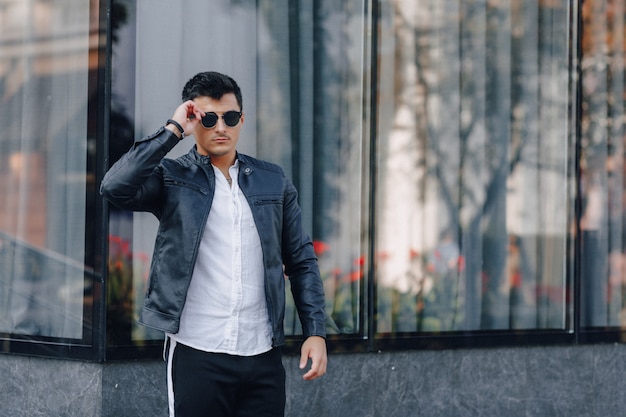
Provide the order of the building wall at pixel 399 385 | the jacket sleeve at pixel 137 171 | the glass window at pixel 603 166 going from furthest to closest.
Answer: the glass window at pixel 603 166, the building wall at pixel 399 385, the jacket sleeve at pixel 137 171

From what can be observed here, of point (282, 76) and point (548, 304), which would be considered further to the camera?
point (548, 304)

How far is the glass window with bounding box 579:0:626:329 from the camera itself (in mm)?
7312

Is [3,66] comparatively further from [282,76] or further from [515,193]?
[515,193]

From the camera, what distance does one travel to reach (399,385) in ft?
21.4

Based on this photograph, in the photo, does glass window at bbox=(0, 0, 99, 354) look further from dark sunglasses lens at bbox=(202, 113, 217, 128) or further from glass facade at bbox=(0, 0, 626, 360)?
dark sunglasses lens at bbox=(202, 113, 217, 128)

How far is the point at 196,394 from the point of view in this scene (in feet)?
11.8

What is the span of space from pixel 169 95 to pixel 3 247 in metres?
1.39

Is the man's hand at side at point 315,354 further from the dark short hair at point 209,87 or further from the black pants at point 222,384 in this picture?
the dark short hair at point 209,87

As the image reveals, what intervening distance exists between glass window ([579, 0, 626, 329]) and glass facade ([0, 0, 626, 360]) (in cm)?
1

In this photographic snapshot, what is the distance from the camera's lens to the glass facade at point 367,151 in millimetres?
5848

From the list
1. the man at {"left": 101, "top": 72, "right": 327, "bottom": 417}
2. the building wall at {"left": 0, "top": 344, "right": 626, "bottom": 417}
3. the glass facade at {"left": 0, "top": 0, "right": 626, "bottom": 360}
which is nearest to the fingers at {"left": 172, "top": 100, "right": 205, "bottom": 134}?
the man at {"left": 101, "top": 72, "right": 327, "bottom": 417}

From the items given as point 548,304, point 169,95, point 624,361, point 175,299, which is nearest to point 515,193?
point 548,304

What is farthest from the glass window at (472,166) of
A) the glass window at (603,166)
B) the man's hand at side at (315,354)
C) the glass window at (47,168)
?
the man's hand at side at (315,354)

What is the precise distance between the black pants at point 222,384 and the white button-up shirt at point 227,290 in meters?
0.04
